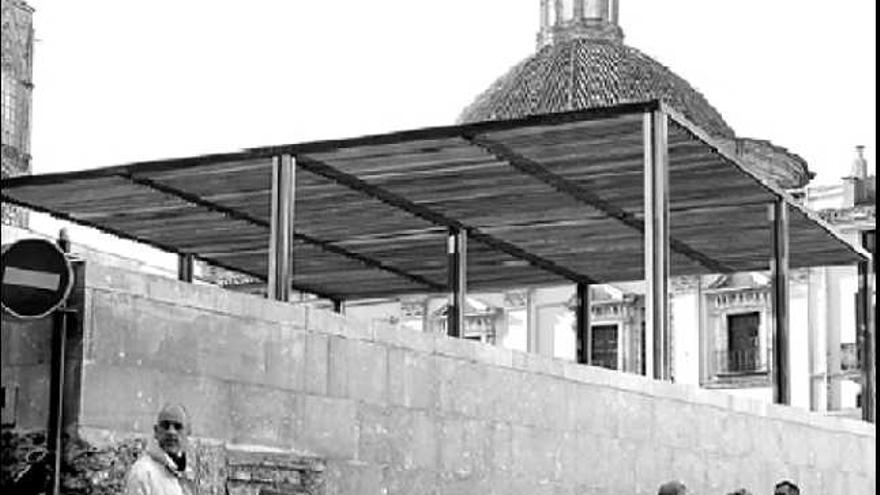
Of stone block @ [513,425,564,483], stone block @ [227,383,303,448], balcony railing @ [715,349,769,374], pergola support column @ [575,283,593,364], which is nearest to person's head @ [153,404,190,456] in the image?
stone block @ [227,383,303,448]

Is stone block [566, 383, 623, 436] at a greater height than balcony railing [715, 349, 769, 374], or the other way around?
balcony railing [715, 349, 769, 374]

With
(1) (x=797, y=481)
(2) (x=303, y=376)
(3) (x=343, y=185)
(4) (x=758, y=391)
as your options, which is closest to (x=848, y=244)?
(1) (x=797, y=481)

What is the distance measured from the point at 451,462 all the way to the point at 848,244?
42.0 feet

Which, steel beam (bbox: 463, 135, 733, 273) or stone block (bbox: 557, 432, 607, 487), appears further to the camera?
steel beam (bbox: 463, 135, 733, 273)

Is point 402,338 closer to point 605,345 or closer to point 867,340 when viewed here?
point 867,340

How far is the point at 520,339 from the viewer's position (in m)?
60.3

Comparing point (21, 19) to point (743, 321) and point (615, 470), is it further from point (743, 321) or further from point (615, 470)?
point (615, 470)

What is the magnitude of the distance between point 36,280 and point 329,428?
11.2 feet

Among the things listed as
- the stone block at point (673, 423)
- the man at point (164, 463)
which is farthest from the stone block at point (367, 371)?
the stone block at point (673, 423)

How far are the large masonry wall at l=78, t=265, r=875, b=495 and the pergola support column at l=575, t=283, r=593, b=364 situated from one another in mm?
8522

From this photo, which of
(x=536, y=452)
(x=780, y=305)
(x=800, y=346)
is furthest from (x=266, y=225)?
(x=800, y=346)

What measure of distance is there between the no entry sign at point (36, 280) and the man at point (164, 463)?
3.92 feet

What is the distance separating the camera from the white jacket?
9336 millimetres

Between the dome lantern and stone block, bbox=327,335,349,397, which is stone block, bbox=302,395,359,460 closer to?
stone block, bbox=327,335,349,397
